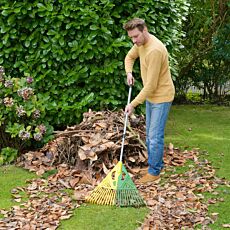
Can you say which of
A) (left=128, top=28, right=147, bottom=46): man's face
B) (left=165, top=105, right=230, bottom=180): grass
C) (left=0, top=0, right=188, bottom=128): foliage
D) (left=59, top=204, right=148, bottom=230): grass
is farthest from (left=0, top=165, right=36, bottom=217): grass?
(left=165, top=105, right=230, bottom=180): grass

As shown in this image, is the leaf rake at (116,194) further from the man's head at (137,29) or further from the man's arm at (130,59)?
the man's head at (137,29)

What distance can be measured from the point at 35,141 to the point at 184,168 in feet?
6.47

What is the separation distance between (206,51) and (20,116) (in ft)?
18.1

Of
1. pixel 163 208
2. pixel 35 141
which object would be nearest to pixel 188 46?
pixel 35 141

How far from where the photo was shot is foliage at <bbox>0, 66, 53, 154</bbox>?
19.0 feet

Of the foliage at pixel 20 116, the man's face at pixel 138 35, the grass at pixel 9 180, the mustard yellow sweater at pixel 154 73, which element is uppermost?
the man's face at pixel 138 35

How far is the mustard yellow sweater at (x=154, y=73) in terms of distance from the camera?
4730mm

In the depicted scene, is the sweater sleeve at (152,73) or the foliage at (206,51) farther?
the foliage at (206,51)

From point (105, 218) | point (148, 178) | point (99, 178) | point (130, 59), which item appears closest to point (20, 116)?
point (99, 178)

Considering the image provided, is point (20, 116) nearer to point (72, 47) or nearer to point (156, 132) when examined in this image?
point (72, 47)

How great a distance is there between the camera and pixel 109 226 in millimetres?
4172

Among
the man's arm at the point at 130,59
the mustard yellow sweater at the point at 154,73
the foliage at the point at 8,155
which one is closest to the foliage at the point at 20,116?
the foliage at the point at 8,155

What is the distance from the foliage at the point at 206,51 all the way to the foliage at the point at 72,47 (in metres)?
3.73

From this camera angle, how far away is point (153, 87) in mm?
4805
